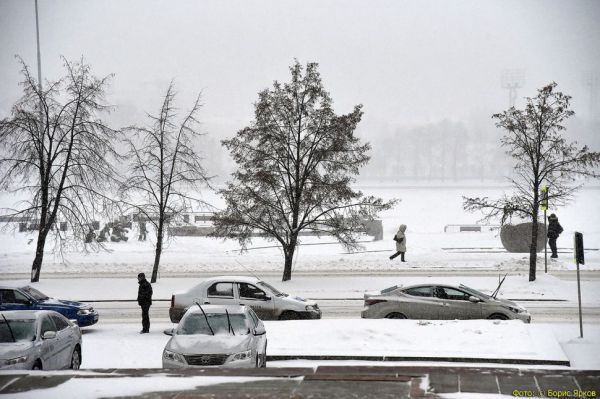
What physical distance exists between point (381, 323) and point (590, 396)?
7108mm

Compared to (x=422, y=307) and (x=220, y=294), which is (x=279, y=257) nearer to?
(x=220, y=294)

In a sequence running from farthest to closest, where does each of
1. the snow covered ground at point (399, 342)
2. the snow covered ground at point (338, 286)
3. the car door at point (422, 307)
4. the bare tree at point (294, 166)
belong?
the bare tree at point (294, 166)
the snow covered ground at point (338, 286)
the car door at point (422, 307)
the snow covered ground at point (399, 342)

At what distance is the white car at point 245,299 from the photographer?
18828mm

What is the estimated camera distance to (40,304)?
1862 cm

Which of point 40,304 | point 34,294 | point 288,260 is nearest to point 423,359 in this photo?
point 40,304

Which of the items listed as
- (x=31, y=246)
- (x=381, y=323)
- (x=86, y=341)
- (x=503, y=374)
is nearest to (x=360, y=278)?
(x=381, y=323)

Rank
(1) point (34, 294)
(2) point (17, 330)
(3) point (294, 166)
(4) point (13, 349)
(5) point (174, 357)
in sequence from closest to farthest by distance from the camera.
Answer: (4) point (13, 349)
(5) point (174, 357)
(2) point (17, 330)
(1) point (34, 294)
(3) point (294, 166)

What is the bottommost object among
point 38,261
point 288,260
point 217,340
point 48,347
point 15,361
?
point 15,361

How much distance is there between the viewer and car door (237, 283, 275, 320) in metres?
18.9

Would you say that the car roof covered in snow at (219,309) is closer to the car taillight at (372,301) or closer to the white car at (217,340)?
the white car at (217,340)

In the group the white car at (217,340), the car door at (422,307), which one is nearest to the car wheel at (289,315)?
the car door at (422,307)

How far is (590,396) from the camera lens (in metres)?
10.5

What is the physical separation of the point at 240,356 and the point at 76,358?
390cm

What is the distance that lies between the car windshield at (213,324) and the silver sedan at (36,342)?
7.43ft
